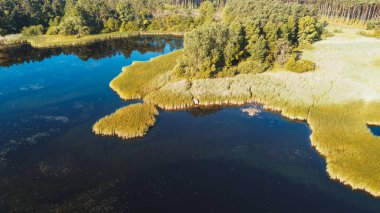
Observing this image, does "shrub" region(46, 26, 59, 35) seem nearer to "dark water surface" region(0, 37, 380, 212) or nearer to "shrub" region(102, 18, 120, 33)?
"shrub" region(102, 18, 120, 33)

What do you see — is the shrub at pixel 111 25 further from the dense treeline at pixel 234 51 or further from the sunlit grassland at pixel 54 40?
the dense treeline at pixel 234 51

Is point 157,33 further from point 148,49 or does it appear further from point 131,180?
point 131,180

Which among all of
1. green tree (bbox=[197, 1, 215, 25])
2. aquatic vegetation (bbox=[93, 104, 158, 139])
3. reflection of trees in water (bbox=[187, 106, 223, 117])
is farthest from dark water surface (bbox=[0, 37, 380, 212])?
green tree (bbox=[197, 1, 215, 25])

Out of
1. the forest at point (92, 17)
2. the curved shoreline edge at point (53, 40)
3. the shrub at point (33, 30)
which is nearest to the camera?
the curved shoreline edge at point (53, 40)

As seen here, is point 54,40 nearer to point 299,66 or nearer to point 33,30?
point 33,30

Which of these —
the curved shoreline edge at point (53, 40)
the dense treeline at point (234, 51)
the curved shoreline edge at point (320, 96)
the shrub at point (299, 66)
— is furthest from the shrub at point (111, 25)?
the shrub at point (299, 66)

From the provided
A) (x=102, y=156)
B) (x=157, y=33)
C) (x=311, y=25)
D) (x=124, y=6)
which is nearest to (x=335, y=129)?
(x=102, y=156)
